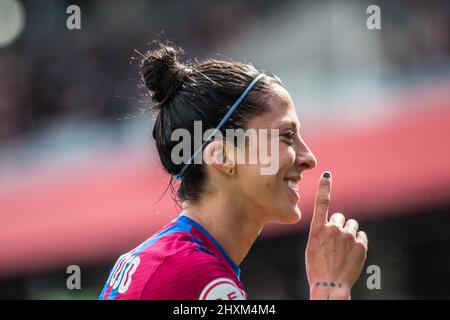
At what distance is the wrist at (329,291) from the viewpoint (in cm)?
252

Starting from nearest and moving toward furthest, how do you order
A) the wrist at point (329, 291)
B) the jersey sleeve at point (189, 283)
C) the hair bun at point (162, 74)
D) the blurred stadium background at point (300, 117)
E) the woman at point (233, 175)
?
the jersey sleeve at point (189, 283), the wrist at point (329, 291), the woman at point (233, 175), the hair bun at point (162, 74), the blurred stadium background at point (300, 117)

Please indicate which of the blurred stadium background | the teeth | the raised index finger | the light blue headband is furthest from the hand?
the blurred stadium background

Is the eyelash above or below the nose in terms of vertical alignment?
above

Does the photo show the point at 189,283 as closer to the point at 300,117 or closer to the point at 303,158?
the point at 303,158

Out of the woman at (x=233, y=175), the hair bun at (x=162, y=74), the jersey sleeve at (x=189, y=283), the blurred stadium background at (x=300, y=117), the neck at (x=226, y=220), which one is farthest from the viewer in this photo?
the blurred stadium background at (x=300, y=117)

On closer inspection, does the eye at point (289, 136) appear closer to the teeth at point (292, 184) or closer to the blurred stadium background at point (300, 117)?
the teeth at point (292, 184)

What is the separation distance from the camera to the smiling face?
2791 mm

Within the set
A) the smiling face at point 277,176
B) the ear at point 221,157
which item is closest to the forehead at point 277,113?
the smiling face at point 277,176

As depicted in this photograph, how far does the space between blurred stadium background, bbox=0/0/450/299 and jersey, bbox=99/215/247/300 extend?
1.58m

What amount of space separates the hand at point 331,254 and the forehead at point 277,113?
0.26 metres

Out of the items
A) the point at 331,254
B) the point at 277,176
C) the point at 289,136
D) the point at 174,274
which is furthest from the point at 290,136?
the point at 174,274

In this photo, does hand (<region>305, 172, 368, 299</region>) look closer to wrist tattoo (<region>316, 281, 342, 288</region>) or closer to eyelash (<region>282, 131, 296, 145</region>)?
wrist tattoo (<region>316, 281, 342, 288</region>)

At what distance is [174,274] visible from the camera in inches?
93.5

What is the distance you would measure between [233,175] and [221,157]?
0.25ft
